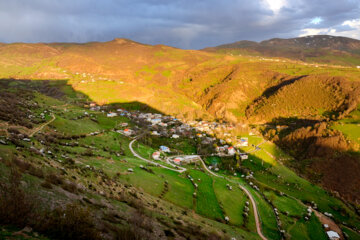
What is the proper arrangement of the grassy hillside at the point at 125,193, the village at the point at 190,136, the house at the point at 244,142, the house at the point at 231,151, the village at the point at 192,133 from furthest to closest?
1. the house at the point at 244,142
2. the house at the point at 231,151
3. the village at the point at 192,133
4. the village at the point at 190,136
5. the grassy hillside at the point at 125,193

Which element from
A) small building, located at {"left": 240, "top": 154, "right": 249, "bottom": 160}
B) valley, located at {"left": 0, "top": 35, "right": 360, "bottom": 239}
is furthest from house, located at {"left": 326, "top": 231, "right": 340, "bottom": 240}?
small building, located at {"left": 240, "top": 154, "right": 249, "bottom": 160}

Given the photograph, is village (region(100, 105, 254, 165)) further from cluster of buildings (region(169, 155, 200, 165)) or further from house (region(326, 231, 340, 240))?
house (region(326, 231, 340, 240))

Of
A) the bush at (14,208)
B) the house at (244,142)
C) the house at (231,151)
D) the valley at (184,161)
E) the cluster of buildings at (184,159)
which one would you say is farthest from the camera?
the house at (244,142)

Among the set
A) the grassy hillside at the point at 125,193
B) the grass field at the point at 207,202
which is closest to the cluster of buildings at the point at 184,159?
the grassy hillside at the point at 125,193

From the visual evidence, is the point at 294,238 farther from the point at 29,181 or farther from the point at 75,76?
the point at 75,76

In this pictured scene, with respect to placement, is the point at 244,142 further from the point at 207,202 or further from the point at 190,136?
the point at 207,202

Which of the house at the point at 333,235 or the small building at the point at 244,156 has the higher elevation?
the small building at the point at 244,156

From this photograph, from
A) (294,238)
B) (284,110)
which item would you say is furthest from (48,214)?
(284,110)

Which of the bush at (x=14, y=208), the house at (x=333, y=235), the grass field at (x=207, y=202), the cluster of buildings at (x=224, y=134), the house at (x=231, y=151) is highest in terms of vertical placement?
the bush at (x=14, y=208)

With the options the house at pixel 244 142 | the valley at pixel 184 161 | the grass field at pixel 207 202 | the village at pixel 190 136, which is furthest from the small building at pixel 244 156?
the grass field at pixel 207 202

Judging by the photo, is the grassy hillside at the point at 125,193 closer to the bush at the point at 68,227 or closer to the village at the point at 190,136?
Result: the bush at the point at 68,227

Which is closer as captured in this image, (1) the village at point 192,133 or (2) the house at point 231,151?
(1) the village at point 192,133
